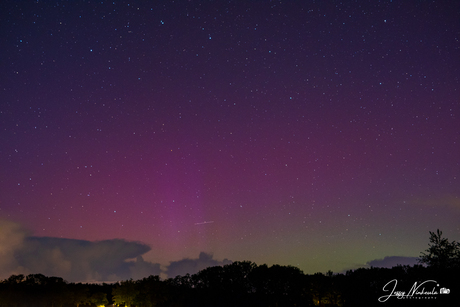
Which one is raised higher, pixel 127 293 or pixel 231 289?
pixel 127 293

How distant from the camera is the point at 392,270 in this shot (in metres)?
74.8

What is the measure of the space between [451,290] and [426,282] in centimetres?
188

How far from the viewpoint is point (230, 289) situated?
97.9m

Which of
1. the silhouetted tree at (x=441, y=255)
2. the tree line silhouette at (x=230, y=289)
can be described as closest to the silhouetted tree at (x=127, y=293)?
the tree line silhouette at (x=230, y=289)

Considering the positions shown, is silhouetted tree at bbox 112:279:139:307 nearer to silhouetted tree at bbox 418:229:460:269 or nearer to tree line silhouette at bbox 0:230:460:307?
tree line silhouette at bbox 0:230:460:307

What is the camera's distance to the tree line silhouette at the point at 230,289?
76000 millimetres

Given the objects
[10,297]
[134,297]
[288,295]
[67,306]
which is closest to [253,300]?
[288,295]

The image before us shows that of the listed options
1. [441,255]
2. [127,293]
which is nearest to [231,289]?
[127,293]

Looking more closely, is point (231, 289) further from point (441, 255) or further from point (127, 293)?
point (441, 255)

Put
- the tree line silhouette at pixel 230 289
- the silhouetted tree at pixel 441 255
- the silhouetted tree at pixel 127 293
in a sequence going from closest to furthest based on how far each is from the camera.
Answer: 1. the silhouetted tree at pixel 441 255
2. the tree line silhouette at pixel 230 289
3. the silhouetted tree at pixel 127 293

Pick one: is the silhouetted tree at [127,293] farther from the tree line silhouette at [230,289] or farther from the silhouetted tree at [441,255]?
the silhouetted tree at [441,255]

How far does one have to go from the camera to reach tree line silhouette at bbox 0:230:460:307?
76.0m

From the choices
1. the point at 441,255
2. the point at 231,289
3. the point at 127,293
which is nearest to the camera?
the point at 441,255

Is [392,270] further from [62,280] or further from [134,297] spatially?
[62,280]
